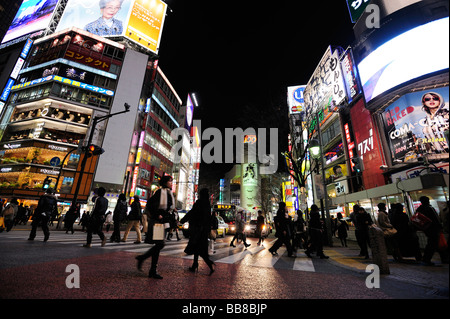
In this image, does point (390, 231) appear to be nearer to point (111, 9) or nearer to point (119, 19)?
point (119, 19)

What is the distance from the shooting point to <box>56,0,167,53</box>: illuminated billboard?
39.6 metres

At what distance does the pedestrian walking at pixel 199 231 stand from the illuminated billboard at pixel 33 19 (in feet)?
181

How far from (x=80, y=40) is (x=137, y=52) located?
9.30 m

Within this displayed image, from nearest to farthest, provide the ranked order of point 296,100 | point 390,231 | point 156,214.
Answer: point 156,214 < point 390,231 < point 296,100

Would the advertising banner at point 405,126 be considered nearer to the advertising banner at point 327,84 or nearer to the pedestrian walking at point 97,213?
the advertising banner at point 327,84

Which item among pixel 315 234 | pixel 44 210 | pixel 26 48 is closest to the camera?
pixel 44 210

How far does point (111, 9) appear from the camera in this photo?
1617 inches

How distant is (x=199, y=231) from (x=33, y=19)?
61.7m

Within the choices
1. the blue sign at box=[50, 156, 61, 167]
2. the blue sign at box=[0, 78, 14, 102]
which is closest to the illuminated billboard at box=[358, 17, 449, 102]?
the blue sign at box=[50, 156, 61, 167]

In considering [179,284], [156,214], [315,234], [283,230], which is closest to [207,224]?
[156,214]

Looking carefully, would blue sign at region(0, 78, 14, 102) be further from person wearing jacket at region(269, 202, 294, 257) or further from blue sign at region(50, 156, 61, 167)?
person wearing jacket at region(269, 202, 294, 257)

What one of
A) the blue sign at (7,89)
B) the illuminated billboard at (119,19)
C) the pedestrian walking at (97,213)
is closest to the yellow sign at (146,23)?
the illuminated billboard at (119,19)

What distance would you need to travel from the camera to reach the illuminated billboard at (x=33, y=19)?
1601 inches

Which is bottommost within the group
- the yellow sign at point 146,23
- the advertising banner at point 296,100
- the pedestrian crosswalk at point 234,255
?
the pedestrian crosswalk at point 234,255
